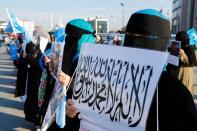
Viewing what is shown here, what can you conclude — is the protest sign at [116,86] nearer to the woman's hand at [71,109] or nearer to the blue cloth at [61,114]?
the woman's hand at [71,109]

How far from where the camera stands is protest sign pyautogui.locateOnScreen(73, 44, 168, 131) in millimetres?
1764

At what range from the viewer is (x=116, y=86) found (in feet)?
6.46

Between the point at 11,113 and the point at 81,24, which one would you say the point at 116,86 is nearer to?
the point at 81,24

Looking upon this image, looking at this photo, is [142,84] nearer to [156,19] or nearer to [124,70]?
[124,70]

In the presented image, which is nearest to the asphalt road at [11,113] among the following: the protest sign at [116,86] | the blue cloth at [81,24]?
the blue cloth at [81,24]

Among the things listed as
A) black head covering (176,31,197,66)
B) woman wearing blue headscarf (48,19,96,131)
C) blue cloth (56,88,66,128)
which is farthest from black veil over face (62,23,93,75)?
black head covering (176,31,197,66)

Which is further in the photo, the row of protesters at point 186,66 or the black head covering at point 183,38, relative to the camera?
the black head covering at point 183,38

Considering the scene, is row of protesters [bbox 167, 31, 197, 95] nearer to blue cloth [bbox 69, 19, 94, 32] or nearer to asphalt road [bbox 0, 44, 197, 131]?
asphalt road [bbox 0, 44, 197, 131]

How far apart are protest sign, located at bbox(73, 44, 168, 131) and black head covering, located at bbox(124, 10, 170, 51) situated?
0.07 meters

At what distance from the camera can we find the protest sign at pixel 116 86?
5.79ft

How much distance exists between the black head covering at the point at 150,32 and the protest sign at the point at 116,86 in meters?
0.07

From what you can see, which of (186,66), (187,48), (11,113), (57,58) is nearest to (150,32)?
(57,58)

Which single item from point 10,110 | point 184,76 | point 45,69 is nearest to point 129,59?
point 45,69

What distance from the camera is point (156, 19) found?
1.91 m
